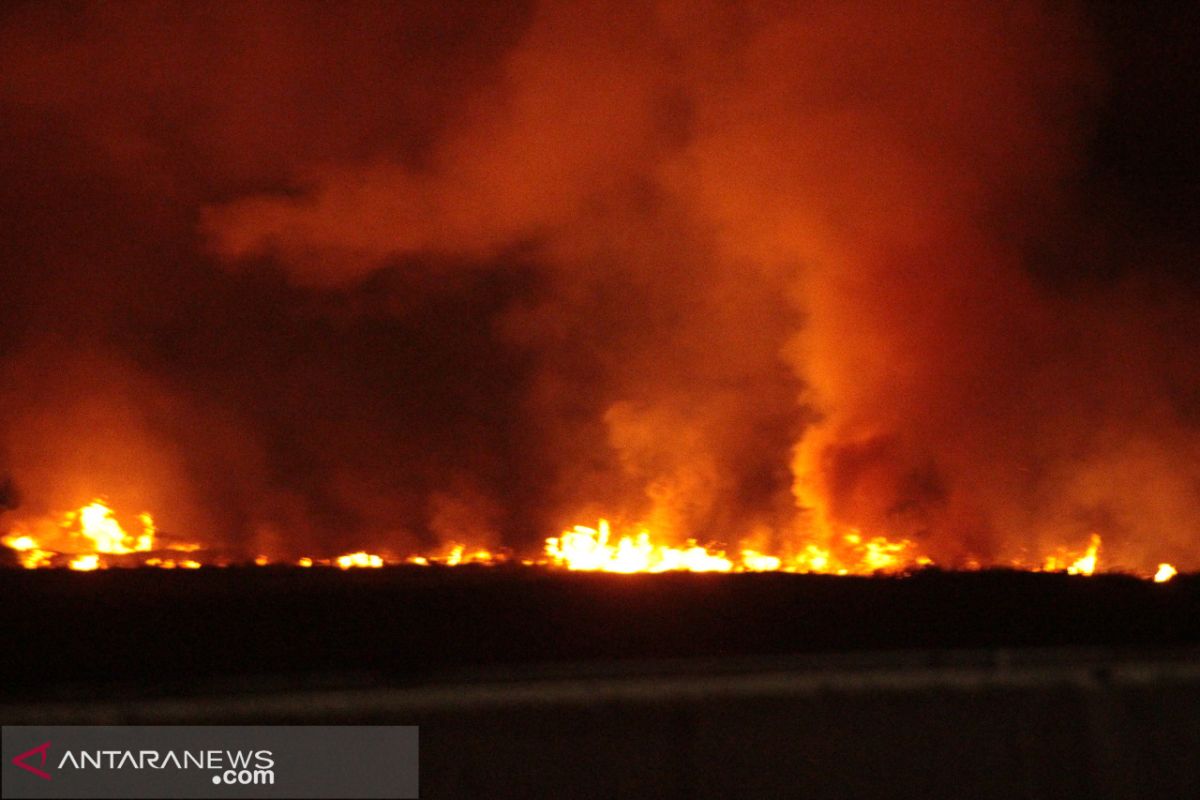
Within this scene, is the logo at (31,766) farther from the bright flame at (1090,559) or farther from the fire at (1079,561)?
the bright flame at (1090,559)

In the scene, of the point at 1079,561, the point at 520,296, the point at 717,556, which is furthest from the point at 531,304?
the point at 1079,561

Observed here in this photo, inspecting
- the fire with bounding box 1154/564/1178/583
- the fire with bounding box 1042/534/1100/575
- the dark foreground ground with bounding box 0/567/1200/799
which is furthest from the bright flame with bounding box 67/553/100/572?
the fire with bounding box 1042/534/1100/575

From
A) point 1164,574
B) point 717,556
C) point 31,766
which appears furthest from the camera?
point 717,556

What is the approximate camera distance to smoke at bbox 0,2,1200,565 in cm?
1044

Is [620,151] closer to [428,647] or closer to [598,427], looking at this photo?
[598,427]

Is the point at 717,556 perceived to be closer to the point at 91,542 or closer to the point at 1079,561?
the point at 1079,561

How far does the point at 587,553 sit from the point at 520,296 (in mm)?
2842

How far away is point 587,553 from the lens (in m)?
9.97

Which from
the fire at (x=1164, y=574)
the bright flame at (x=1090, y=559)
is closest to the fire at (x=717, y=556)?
the bright flame at (x=1090, y=559)

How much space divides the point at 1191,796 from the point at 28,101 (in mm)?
11160

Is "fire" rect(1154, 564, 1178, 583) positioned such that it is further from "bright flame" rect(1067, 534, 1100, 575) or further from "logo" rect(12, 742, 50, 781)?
"logo" rect(12, 742, 50, 781)

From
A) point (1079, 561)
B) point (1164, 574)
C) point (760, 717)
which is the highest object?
point (1079, 561)

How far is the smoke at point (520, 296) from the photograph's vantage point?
1044 cm

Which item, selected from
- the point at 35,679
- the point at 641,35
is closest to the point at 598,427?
the point at 641,35
